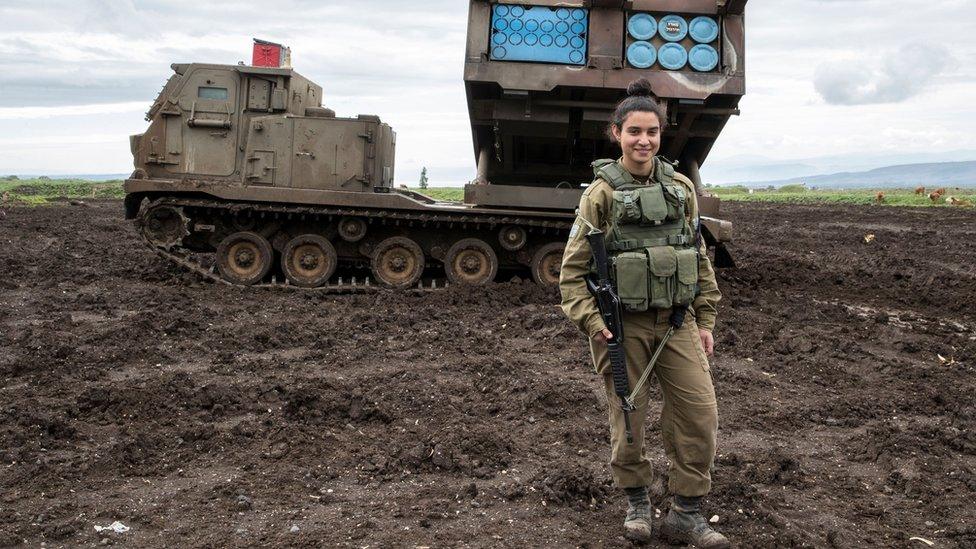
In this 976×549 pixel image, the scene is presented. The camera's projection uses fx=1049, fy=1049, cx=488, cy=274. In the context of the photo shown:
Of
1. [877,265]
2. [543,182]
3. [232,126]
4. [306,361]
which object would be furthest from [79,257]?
[877,265]

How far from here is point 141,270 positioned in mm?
15062

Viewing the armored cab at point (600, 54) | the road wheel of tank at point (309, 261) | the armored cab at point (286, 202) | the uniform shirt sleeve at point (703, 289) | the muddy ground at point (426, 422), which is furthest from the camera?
the road wheel of tank at point (309, 261)

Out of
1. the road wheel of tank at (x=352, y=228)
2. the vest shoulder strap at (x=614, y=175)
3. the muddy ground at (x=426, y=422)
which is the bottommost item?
the muddy ground at (x=426, y=422)

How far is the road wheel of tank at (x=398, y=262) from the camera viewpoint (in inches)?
522

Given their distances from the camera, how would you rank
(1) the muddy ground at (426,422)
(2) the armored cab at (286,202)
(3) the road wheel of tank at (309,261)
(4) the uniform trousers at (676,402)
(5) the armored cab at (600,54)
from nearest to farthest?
(4) the uniform trousers at (676,402)
(1) the muddy ground at (426,422)
(5) the armored cab at (600,54)
(2) the armored cab at (286,202)
(3) the road wheel of tank at (309,261)

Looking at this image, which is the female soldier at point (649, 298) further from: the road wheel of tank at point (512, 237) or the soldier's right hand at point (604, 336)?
the road wheel of tank at point (512, 237)

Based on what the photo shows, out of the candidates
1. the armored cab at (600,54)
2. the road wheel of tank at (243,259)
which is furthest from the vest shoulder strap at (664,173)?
the road wheel of tank at (243,259)

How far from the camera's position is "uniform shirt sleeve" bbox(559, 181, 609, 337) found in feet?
15.5

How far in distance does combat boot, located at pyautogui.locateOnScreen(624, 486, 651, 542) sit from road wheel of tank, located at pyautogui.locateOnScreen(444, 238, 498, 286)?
27.5 feet

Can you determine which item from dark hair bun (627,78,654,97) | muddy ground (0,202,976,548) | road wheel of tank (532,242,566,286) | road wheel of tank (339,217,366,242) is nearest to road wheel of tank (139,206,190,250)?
muddy ground (0,202,976,548)

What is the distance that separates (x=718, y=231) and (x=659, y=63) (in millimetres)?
2272

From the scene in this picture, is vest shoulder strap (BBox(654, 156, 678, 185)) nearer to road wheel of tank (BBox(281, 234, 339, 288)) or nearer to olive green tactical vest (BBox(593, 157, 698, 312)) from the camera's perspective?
olive green tactical vest (BBox(593, 157, 698, 312))

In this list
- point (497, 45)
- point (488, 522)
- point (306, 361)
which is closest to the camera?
point (488, 522)

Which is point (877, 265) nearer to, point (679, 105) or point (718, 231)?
point (718, 231)
